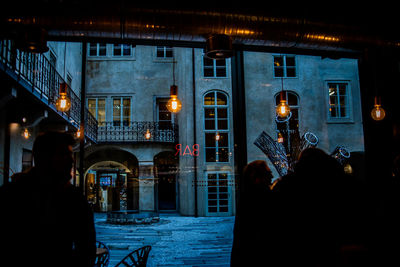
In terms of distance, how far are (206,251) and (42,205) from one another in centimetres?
500

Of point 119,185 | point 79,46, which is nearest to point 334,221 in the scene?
point 79,46

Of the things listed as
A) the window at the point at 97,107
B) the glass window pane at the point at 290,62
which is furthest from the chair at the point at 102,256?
the glass window pane at the point at 290,62

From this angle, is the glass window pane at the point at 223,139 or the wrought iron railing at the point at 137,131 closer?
the wrought iron railing at the point at 137,131

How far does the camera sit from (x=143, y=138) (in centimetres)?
730

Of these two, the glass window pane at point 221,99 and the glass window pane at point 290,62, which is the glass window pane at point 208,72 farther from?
the glass window pane at point 290,62

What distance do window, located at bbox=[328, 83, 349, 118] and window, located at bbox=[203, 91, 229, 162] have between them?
6.24 ft

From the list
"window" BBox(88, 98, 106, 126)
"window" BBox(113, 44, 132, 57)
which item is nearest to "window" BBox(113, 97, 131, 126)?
"window" BBox(88, 98, 106, 126)

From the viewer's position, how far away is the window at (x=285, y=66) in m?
5.44

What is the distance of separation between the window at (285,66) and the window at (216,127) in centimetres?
137

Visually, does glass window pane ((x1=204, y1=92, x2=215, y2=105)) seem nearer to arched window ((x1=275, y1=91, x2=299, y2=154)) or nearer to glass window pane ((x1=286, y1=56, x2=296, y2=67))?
arched window ((x1=275, y1=91, x2=299, y2=154))

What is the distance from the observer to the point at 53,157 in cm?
138

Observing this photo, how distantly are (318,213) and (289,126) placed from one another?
3.77 metres

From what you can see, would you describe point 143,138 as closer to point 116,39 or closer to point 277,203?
point 116,39

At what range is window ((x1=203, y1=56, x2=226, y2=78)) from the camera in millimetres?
6849
